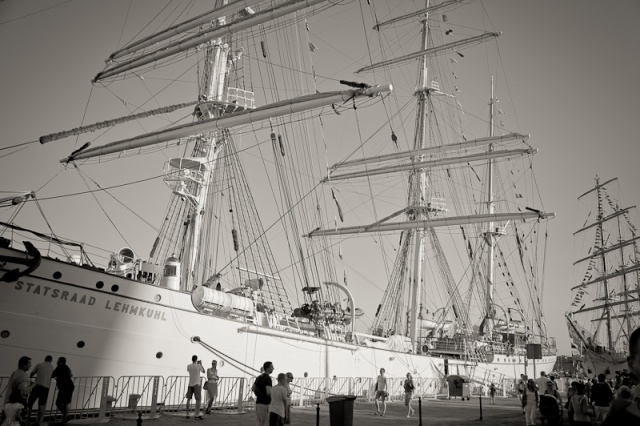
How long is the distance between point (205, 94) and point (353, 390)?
1533cm

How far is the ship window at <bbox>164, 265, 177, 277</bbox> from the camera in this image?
16875mm

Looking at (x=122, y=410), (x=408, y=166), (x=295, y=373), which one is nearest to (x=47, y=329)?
(x=122, y=410)

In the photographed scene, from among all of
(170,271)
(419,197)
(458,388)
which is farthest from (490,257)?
(170,271)

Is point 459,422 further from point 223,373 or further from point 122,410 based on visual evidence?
point 122,410

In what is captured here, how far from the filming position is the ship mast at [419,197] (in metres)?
36.2

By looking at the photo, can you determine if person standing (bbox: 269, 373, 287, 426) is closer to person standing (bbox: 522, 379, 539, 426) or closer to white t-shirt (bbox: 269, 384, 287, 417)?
white t-shirt (bbox: 269, 384, 287, 417)

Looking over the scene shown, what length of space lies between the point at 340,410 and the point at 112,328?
8011 mm

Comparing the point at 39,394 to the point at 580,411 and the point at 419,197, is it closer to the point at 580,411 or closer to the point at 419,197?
the point at 580,411

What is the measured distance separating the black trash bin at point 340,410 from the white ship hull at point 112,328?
774 cm

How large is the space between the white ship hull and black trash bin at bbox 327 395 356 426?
774 cm

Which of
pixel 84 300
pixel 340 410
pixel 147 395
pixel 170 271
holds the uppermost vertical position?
pixel 170 271

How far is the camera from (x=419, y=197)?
39.2 meters

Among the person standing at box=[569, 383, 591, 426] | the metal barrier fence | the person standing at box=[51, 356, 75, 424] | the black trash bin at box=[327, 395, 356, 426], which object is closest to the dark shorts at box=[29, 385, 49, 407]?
the person standing at box=[51, 356, 75, 424]

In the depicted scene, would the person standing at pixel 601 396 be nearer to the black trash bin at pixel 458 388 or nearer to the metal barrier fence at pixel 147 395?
the metal barrier fence at pixel 147 395
